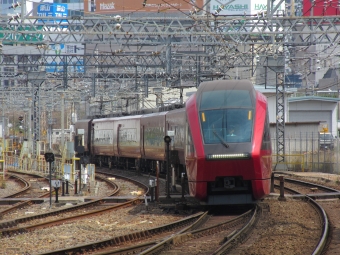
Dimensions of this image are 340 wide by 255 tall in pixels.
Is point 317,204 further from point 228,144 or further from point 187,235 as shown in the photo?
point 187,235

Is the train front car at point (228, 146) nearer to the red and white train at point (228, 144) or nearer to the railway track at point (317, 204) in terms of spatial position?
the red and white train at point (228, 144)

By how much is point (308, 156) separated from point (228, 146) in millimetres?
20109

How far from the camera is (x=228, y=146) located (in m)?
15.0

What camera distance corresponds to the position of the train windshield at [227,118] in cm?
1516

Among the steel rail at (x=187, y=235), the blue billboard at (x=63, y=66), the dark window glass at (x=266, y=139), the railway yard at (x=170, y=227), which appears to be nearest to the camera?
the steel rail at (x=187, y=235)

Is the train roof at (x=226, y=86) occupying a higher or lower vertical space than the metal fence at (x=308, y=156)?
higher

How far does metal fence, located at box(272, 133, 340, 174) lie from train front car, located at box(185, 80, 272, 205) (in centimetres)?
1702

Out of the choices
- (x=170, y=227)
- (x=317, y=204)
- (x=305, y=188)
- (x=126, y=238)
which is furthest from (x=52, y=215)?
(x=305, y=188)

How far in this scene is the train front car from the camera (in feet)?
49.3

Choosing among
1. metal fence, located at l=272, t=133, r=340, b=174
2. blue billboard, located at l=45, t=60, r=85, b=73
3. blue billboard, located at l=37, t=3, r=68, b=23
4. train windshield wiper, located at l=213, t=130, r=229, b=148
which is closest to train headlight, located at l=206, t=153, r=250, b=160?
train windshield wiper, located at l=213, t=130, r=229, b=148

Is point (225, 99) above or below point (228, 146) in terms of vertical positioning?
above

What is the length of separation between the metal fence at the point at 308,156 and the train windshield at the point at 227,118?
17.1 metres

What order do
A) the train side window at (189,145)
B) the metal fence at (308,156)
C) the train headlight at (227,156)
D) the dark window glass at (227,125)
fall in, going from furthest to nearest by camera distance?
the metal fence at (308,156), the train side window at (189,145), the dark window glass at (227,125), the train headlight at (227,156)

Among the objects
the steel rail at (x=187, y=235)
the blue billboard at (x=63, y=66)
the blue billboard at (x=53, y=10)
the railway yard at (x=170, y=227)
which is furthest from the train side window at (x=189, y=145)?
the blue billboard at (x=53, y=10)
